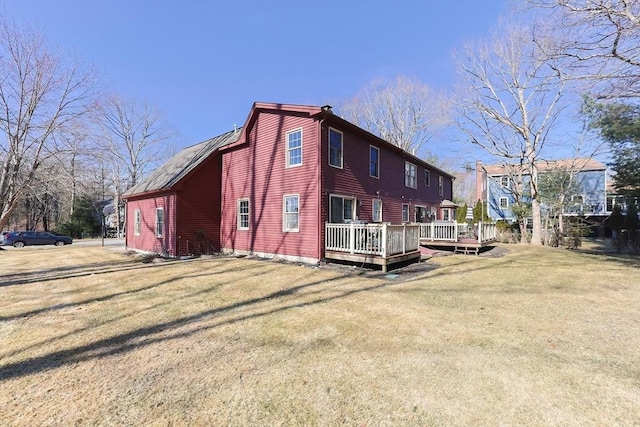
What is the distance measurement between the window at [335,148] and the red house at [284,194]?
0.04m

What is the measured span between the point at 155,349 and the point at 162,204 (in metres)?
11.9

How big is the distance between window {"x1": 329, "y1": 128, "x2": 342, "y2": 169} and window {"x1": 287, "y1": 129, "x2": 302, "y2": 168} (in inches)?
46.9

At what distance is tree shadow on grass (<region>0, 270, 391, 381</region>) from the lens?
373 centimetres

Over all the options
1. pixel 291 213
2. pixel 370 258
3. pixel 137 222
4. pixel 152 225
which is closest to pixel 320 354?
pixel 370 258

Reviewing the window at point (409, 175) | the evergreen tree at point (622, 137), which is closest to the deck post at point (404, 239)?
the window at point (409, 175)

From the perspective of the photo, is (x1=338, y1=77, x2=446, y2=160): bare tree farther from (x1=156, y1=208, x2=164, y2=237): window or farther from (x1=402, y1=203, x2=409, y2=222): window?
(x1=156, y1=208, x2=164, y2=237): window

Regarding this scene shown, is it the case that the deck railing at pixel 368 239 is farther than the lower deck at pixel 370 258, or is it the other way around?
the deck railing at pixel 368 239

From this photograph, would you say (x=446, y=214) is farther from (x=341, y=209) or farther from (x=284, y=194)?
(x=284, y=194)

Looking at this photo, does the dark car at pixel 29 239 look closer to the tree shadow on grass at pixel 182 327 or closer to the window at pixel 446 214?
the tree shadow on grass at pixel 182 327

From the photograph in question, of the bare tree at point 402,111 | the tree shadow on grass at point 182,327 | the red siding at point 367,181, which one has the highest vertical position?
the bare tree at point 402,111

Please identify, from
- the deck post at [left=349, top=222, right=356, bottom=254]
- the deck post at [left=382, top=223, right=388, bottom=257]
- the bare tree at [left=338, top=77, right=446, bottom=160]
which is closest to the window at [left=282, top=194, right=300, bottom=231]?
the deck post at [left=349, top=222, right=356, bottom=254]

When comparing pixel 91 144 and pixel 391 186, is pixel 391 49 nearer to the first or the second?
pixel 391 186

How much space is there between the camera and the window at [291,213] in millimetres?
11664

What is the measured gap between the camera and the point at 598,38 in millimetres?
9117
